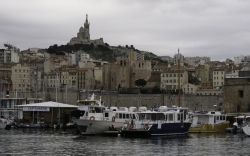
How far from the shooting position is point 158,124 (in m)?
41.9

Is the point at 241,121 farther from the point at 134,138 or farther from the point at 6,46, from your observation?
the point at 6,46

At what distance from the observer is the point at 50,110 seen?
196 ft

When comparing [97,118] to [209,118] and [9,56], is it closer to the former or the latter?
[209,118]

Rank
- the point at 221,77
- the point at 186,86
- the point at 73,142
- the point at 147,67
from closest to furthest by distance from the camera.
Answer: the point at 73,142
the point at 186,86
the point at 221,77
the point at 147,67

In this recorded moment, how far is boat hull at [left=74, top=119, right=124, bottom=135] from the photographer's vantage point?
142 ft

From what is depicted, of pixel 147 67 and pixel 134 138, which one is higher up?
pixel 147 67

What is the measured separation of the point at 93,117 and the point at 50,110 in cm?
1749

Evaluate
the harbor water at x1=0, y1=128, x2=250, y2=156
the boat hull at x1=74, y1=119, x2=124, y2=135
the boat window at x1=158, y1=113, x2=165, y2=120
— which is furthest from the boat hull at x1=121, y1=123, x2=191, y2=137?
the boat hull at x1=74, y1=119, x2=124, y2=135

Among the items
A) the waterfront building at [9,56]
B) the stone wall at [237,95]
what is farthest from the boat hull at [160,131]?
the waterfront building at [9,56]

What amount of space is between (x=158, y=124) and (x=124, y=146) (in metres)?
7.68

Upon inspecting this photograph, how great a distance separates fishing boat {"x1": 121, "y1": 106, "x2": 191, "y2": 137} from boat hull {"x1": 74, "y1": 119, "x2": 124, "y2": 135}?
6.27ft

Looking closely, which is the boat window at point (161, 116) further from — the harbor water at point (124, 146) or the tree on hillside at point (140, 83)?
the tree on hillside at point (140, 83)

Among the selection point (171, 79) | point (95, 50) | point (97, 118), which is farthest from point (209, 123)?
point (95, 50)

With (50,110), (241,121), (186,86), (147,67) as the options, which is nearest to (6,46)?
(147,67)
